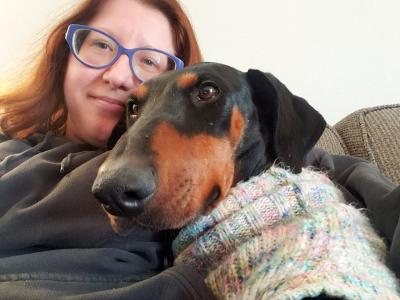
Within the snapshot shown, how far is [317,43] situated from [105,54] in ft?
3.94

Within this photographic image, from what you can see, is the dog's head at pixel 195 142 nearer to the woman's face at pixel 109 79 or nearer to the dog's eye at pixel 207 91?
the dog's eye at pixel 207 91

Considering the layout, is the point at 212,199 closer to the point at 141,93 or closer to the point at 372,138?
the point at 141,93

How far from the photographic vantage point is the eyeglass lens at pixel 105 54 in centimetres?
131

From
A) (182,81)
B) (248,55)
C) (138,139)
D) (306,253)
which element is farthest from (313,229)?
(248,55)

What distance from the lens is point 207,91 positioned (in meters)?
0.94

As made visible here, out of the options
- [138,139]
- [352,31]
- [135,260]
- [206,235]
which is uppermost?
[352,31]

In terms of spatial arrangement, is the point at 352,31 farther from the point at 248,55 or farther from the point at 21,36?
the point at 21,36

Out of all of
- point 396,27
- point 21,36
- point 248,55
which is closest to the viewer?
point 396,27

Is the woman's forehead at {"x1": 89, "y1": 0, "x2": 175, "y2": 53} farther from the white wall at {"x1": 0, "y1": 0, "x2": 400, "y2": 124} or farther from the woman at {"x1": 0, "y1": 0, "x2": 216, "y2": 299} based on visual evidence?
the white wall at {"x1": 0, "y1": 0, "x2": 400, "y2": 124}

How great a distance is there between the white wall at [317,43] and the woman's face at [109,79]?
2.75ft

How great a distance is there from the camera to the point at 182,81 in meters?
0.95

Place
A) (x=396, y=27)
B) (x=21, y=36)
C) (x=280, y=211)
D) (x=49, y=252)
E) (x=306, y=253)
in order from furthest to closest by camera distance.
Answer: (x=21, y=36) < (x=396, y=27) < (x=49, y=252) < (x=280, y=211) < (x=306, y=253)

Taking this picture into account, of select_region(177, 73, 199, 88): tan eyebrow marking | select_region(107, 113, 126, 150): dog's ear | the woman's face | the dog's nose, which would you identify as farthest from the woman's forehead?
the dog's nose

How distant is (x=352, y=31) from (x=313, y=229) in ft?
5.60
